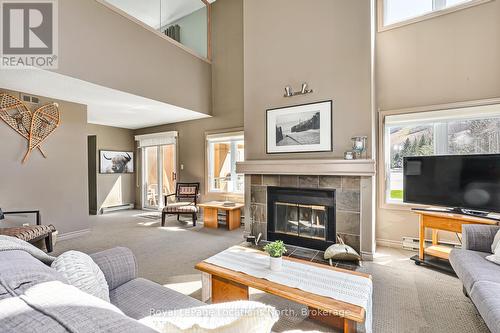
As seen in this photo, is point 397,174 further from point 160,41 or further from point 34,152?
point 34,152

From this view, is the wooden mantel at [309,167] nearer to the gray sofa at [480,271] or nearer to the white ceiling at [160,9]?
the gray sofa at [480,271]

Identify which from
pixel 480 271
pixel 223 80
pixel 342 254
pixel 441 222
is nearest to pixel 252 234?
pixel 342 254

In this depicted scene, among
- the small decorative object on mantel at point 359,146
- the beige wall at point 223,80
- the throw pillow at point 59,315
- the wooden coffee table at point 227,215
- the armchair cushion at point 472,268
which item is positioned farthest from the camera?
the beige wall at point 223,80

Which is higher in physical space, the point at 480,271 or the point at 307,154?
the point at 307,154

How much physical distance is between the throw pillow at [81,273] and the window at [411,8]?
183 inches

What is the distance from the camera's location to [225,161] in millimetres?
5449

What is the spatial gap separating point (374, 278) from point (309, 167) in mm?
1505

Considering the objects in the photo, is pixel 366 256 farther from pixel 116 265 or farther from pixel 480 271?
pixel 116 265

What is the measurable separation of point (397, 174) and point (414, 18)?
7.42ft

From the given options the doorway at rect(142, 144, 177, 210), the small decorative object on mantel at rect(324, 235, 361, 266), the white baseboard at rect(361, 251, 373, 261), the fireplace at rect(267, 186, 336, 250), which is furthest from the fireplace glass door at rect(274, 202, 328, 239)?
the doorway at rect(142, 144, 177, 210)

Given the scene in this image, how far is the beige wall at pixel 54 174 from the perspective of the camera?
3.58 m

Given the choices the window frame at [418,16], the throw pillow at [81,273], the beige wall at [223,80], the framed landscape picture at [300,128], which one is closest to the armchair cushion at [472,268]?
the framed landscape picture at [300,128]

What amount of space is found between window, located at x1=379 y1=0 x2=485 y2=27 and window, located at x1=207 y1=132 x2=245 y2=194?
3.17 metres

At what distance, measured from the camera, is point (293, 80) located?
367 centimetres
